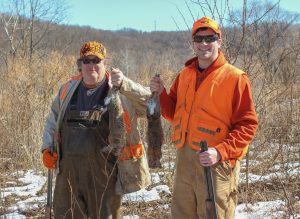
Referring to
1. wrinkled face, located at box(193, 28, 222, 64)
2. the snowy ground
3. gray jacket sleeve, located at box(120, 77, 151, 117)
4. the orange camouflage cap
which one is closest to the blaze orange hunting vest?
wrinkled face, located at box(193, 28, 222, 64)

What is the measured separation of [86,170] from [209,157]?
3.82ft

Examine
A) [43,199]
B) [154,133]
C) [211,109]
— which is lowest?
[43,199]

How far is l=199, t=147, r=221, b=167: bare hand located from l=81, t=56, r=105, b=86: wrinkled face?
3.88ft

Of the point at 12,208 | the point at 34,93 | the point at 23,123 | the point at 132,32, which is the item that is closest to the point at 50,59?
the point at 34,93

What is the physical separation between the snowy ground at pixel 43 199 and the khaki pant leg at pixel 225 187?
6.00 ft

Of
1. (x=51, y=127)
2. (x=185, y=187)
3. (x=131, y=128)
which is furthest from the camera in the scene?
(x=51, y=127)

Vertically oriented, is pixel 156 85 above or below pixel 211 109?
above

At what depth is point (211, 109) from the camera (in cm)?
303

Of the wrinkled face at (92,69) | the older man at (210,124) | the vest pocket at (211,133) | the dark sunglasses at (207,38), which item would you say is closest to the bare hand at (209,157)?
the older man at (210,124)

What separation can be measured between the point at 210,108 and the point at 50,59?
28.1ft

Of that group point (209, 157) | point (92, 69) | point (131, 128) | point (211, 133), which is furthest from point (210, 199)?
point (92, 69)

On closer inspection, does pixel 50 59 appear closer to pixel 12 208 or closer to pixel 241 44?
pixel 12 208

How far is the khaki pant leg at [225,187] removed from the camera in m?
3.03

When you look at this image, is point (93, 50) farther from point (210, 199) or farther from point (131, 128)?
point (210, 199)
